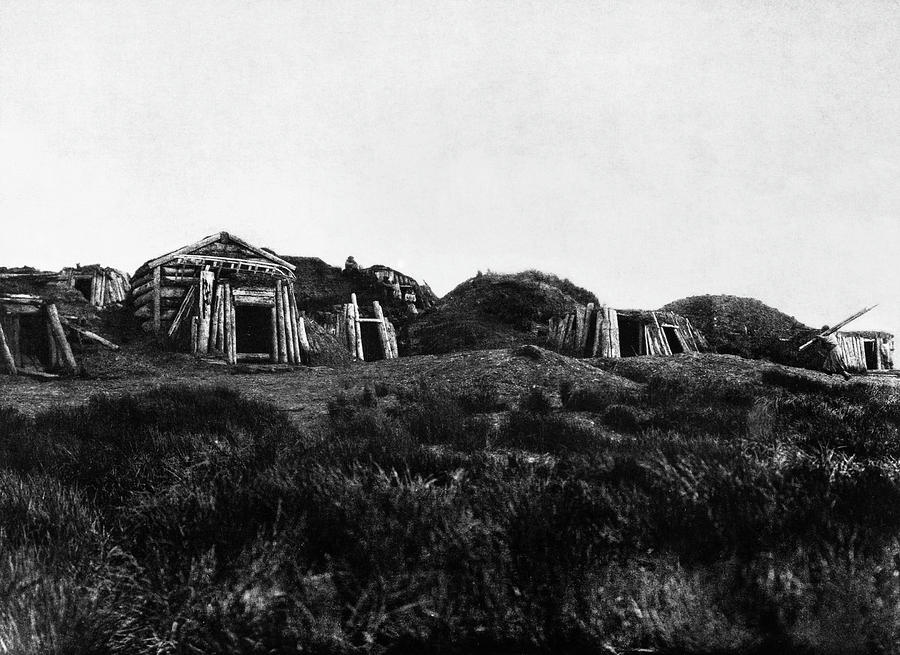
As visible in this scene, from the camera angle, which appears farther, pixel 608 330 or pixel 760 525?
pixel 608 330

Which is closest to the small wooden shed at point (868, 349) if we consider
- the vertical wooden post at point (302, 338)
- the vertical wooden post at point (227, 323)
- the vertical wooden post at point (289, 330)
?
the vertical wooden post at point (302, 338)

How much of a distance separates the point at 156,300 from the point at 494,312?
16.9 meters

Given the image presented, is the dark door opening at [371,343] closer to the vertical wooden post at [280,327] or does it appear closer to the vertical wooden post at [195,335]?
the vertical wooden post at [280,327]

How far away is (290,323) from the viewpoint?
63.9 feet

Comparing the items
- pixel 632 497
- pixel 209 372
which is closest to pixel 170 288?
pixel 209 372

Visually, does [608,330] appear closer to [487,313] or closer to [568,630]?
[487,313]

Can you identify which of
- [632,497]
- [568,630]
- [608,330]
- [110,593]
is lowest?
[568,630]

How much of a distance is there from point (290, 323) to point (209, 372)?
4.86 metres

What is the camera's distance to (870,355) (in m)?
29.0

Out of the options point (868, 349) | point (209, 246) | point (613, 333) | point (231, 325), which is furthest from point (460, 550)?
point (868, 349)

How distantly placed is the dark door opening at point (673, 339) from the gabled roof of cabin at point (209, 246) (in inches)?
652

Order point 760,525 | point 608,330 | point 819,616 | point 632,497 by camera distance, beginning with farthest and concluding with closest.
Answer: point 608,330 < point 632,497 < point 760,525 < point 819,616

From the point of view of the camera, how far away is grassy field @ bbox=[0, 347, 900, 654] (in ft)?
9.00

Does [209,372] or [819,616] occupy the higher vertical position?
[209,372]
